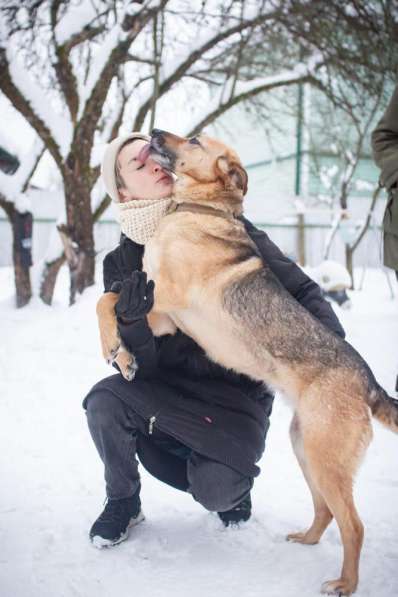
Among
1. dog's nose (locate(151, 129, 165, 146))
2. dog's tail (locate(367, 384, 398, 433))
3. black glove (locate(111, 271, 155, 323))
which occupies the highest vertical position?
dog's nose (locate(151, 129, 165, 146))

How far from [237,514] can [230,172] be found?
182cm

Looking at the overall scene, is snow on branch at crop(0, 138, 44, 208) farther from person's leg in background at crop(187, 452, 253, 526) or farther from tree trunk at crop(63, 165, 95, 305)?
person's leg in background at crop(187, 452, 253, 526)

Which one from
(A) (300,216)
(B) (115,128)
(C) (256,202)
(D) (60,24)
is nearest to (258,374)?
(D) (60,24)

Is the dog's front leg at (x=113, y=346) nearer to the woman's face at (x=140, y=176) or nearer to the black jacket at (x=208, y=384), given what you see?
the black jacket at (x=208, y=384)

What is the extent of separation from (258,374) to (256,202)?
62.8 feet

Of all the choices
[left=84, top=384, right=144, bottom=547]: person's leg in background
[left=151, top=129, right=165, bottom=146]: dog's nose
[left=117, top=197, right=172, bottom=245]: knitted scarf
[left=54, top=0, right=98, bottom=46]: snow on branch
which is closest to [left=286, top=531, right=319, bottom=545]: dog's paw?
[left=84, top=384, right=144, bottom=547]: person's leg in background

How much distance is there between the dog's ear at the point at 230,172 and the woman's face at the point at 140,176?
0.95 feet

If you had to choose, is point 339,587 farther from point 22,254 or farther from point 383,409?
point 22,254

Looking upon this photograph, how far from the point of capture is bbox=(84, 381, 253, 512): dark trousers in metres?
2.46

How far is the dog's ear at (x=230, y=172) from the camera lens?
2992 mm

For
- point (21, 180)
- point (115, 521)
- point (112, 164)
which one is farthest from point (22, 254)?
point (115, 521)

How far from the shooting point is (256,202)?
21.1 meters

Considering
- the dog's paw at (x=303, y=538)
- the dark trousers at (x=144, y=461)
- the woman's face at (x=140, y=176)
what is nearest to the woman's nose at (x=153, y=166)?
the woman's face at (x=140, y=176)

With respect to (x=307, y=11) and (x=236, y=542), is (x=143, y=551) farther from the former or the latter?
(x=307, y=11)
